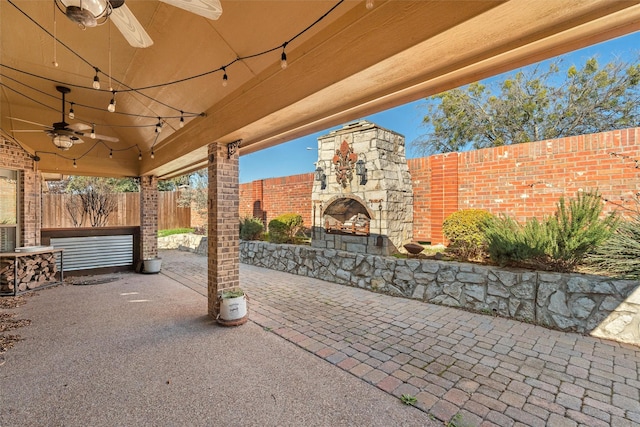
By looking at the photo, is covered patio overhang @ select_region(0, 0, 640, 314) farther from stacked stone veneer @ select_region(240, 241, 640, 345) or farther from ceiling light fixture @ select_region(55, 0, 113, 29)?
stacked stone veneer @ select_region(240, 241, 640, 345)

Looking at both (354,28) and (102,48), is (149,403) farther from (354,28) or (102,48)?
(102,48)

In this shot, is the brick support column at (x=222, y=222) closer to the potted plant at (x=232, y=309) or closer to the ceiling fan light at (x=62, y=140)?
the potted plant at (x=232, y=309)

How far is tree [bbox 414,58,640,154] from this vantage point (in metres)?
9.01

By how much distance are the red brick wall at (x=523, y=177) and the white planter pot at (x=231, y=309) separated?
418 centimetres

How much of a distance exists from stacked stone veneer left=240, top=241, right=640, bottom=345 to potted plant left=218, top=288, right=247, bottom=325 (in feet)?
8.69

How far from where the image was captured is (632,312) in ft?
10.5

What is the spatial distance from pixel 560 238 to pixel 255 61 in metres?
4.54

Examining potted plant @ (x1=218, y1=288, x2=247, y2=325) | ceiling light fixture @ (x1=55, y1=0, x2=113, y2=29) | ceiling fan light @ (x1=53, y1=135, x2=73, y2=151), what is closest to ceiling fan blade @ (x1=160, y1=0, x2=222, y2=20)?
ceiling light fixture @ (x1=55, y1=0, x2=113, y2=29)

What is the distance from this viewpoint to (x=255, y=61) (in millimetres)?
2809

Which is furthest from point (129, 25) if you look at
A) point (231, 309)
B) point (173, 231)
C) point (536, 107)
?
point (536, 107)

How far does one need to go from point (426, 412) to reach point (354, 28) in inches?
115

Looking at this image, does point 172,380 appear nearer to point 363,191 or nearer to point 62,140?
point 62,140

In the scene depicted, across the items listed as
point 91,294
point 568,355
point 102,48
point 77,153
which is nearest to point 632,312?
point 568,355

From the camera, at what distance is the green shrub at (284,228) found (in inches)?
310
